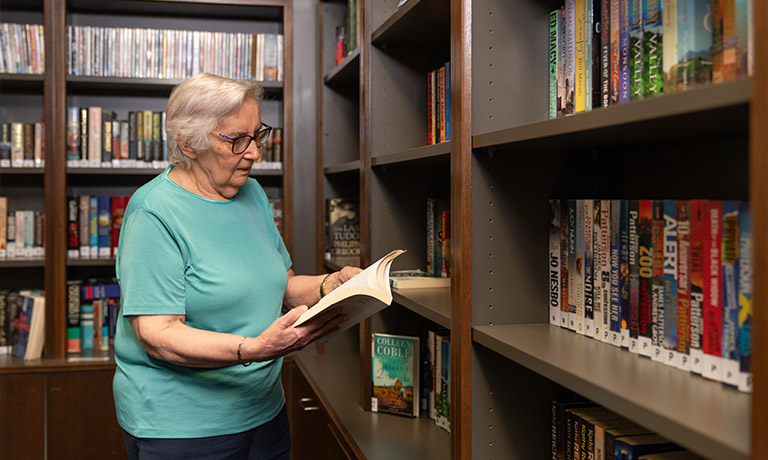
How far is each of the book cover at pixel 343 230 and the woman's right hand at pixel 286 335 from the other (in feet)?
4.22

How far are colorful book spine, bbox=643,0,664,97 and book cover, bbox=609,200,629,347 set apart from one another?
0.65 feet

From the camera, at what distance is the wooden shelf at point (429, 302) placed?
142cm

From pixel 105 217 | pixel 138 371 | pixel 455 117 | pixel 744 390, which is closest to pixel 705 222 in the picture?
pixel 744 390

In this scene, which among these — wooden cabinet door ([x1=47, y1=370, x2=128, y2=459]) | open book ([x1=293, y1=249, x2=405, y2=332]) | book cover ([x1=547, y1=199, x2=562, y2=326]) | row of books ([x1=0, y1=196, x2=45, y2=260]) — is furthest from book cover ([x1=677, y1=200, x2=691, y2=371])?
row of books ([x1=0, y1=196, x2=45, y2=260])

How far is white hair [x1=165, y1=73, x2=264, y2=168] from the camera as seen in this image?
5.25 ft

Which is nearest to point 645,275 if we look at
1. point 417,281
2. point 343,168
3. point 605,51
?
point 605,51

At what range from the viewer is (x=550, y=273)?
4.24ft

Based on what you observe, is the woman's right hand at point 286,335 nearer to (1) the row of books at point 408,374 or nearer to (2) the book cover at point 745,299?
(1) the row of books at point 408,374

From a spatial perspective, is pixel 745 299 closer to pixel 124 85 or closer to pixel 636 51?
pixel 636 51

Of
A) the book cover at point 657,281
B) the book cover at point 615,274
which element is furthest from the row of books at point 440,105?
the book cover at point 657,281

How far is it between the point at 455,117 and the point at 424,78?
85 centimetres

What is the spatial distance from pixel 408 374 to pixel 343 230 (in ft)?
2.93

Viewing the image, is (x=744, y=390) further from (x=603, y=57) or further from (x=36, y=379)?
(x=36, y=379)

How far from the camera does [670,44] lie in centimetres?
93
